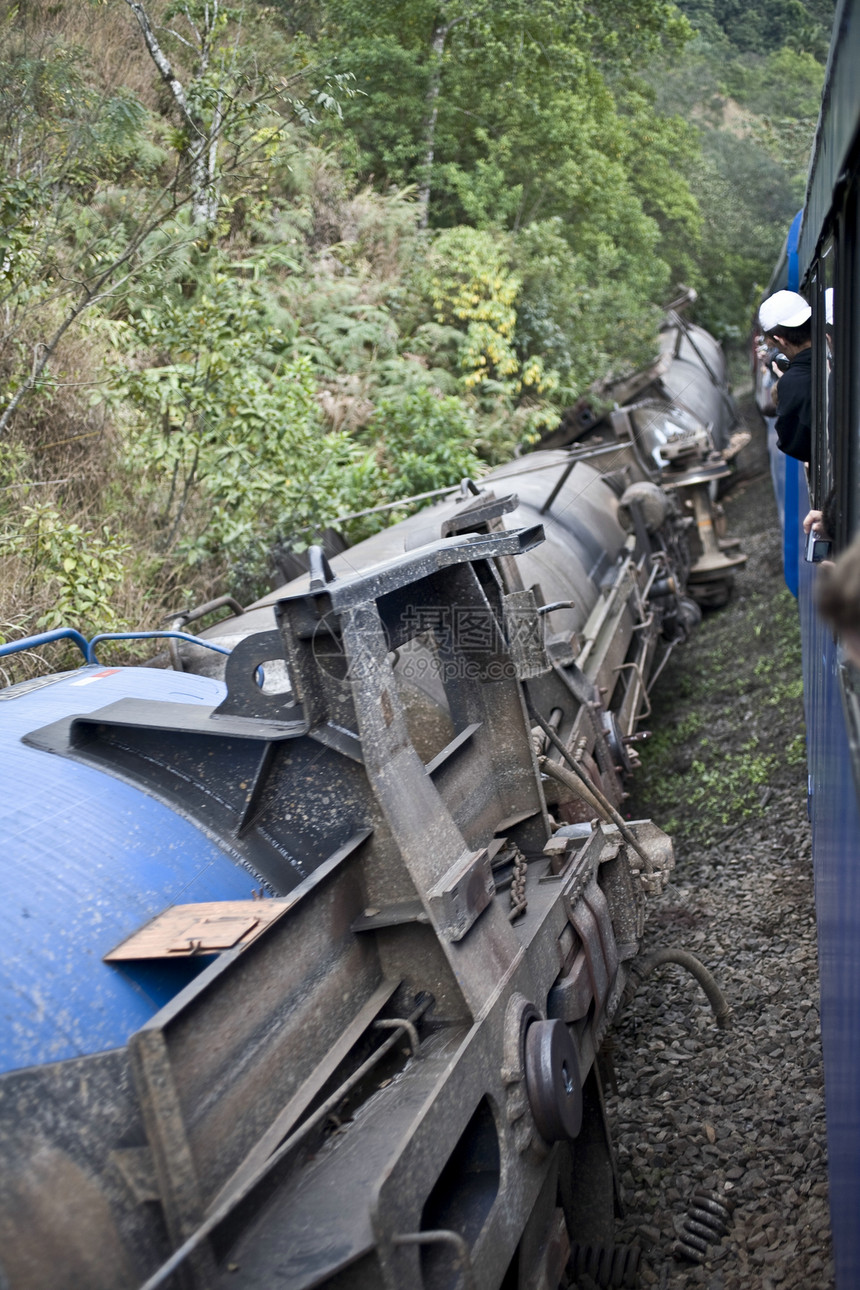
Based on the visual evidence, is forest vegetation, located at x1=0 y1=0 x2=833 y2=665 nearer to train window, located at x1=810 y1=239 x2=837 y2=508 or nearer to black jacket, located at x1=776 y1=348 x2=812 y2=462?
black jacket, located at x1=776 y1=348 x2=812 y2=462

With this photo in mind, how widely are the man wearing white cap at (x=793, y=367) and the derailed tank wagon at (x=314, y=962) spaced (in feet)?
4.10

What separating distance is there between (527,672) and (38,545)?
12.8ft

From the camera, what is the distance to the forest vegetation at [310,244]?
7582 mm

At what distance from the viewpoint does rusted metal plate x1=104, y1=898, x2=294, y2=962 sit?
219 centimetres

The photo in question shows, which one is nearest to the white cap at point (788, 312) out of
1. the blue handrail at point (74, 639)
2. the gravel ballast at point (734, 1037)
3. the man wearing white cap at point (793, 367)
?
the man wearing white cap at point (793, 367)

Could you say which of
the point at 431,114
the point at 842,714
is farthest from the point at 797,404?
the point at 431,114

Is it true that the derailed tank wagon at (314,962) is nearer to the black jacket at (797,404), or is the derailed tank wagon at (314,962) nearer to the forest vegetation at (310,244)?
the black jacket at (797,404)

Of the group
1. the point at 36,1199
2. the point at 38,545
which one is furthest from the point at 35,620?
the point at 36,1199

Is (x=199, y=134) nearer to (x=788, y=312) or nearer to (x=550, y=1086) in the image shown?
(x=788, y=312)

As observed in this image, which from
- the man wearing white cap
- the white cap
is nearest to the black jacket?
the man wearing white cap

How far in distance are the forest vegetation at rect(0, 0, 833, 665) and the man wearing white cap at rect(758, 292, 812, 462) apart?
13.4 feet

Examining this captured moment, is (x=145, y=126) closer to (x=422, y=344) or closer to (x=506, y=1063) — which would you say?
(x=422, y=344)

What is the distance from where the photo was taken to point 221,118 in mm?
7719

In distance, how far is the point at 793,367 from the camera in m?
3.96
